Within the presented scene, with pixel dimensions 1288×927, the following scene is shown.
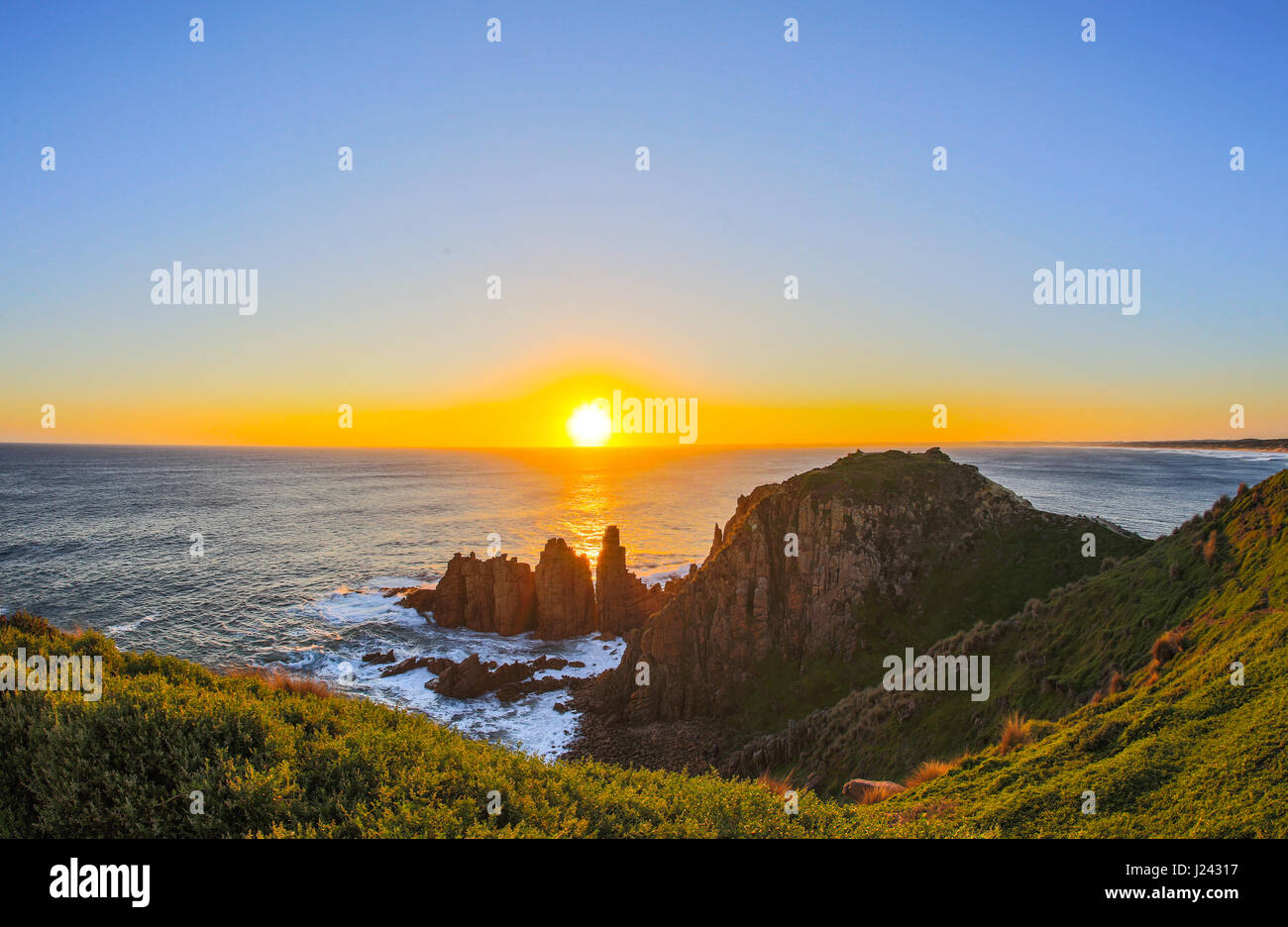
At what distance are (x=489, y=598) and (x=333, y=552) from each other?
135ft

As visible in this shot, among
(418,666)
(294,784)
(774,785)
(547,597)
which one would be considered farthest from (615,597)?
(294,784)

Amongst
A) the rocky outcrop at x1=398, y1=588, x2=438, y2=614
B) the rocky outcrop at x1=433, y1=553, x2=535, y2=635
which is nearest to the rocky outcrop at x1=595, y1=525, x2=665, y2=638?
the rocky outcrop at x1=433, y1=553, x2=535, y2=635

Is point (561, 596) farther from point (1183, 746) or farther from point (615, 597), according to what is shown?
point (1183, 746)

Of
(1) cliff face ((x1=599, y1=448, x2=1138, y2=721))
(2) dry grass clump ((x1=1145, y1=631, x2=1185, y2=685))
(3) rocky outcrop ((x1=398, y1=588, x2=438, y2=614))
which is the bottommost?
(3) rocky outcrop ((x1=398, y1=588, x2=438, y2=614))

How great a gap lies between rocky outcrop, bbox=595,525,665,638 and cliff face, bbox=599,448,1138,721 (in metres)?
14.4

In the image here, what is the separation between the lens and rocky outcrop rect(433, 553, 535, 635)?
56.0 m

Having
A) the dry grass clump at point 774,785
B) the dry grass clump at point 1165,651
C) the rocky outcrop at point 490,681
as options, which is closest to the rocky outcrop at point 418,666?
the rocky outcrop at point 490,681

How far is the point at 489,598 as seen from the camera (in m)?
56.7

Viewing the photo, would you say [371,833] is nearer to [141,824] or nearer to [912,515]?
[141,824]

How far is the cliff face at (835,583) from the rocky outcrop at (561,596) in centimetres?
1450

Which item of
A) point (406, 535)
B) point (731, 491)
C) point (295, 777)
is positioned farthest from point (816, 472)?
point (731, 491)

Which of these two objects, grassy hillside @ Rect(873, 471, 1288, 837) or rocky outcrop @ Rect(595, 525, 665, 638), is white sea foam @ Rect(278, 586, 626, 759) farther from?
grassy hillside @ Rect(873, 471, 1288, 837)

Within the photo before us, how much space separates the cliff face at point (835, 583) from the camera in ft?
126
